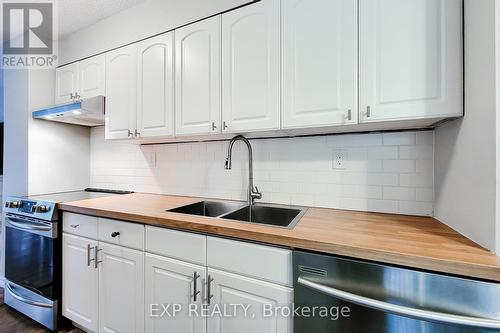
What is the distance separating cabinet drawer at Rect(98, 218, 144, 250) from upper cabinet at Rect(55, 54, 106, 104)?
1212 mm

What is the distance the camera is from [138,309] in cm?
138

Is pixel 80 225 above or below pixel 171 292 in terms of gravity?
above

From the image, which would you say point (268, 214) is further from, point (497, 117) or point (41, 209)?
point (41, 209)

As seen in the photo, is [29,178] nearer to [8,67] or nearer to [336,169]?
[8,67]

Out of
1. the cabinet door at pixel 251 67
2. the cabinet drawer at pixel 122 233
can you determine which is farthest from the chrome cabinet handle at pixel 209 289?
the cabinet door at pixel 251 67

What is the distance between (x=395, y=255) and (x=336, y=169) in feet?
2.55

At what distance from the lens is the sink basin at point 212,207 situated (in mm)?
1746

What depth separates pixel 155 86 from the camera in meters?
1.80

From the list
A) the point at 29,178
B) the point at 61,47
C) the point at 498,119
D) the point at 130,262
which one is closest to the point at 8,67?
the point at 61,47

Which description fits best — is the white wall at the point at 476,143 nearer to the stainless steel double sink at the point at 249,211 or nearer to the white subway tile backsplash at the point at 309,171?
the white subway tile backsplash at the point at 309,171

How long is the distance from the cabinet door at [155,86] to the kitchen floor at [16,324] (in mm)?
1634

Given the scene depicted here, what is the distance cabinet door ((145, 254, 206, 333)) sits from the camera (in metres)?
1.21

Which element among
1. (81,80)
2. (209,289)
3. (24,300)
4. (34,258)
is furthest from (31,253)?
(209,289)

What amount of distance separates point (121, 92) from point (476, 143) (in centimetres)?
225
